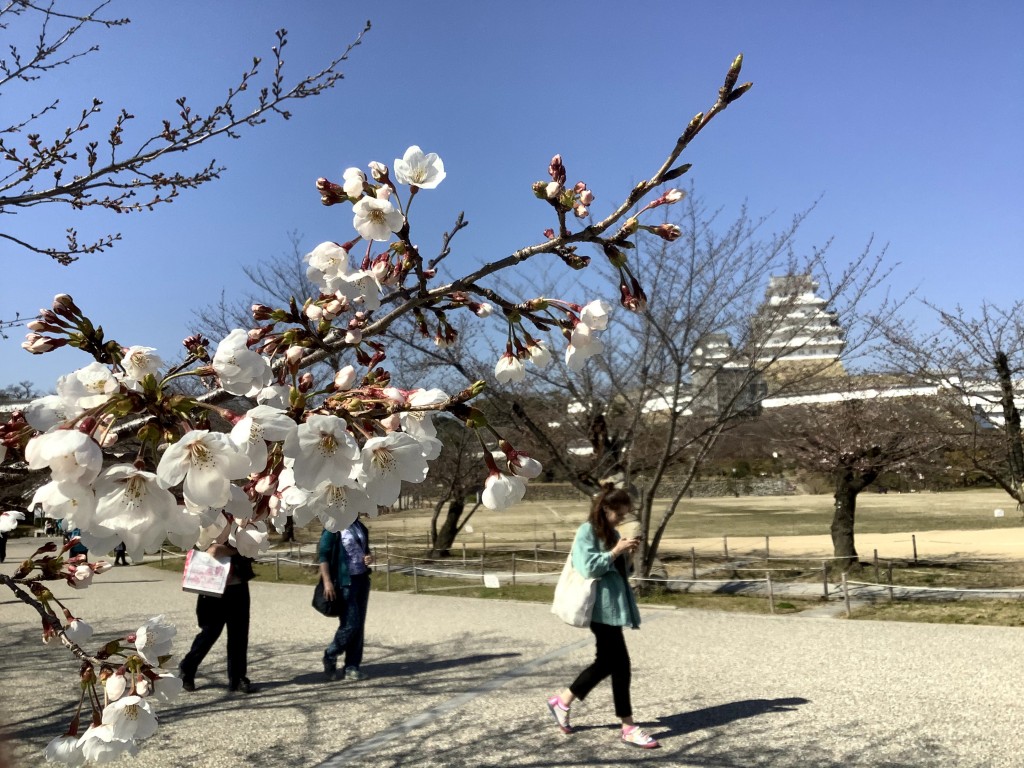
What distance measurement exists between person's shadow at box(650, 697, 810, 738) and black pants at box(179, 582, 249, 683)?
11.3 feet

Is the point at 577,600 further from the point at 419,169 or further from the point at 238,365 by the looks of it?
the point at 238,365

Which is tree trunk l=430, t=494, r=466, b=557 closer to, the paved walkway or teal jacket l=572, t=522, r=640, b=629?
the paved walkway

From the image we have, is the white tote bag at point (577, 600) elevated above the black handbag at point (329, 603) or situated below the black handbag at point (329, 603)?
above

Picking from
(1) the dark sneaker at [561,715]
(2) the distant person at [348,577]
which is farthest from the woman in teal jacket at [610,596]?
(2) the distant person at [348,577]

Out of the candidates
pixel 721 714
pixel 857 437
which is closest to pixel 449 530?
pixel 857 437

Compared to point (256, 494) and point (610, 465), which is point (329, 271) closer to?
point (256, 494)

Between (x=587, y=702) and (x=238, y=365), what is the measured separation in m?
5.50

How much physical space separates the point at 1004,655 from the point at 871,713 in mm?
2571

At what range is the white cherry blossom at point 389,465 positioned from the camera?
1261mm

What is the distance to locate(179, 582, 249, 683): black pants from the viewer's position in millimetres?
6496

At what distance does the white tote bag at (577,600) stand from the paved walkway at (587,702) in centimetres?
83

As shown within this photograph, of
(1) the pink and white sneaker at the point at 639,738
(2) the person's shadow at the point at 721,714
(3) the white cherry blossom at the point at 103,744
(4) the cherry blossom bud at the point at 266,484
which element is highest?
(4) the cherry blossom bud at the point at 266,484

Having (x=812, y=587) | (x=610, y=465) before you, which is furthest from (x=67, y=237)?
(x=812, y=587)

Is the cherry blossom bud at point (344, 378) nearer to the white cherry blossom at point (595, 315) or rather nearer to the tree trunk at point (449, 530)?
the white cherry blossom at point (595, 315)
